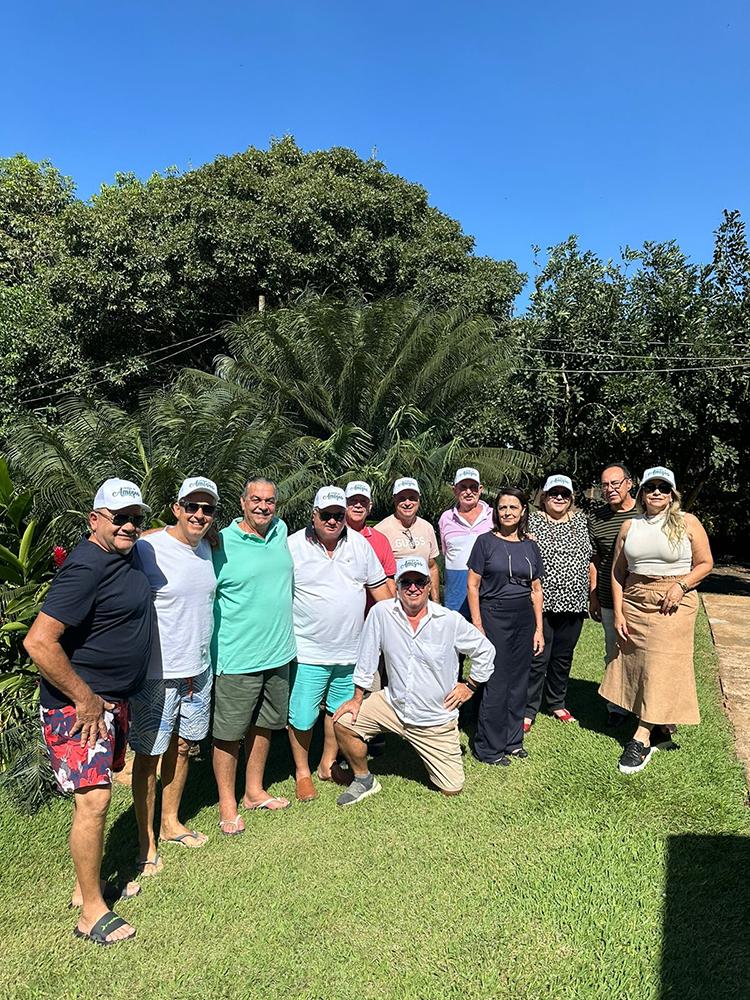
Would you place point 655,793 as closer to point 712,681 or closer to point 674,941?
point 674,941

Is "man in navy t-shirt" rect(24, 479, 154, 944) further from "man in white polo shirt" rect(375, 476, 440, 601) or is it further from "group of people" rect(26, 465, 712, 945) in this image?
"man in white polo shirt" rect(375, 476, 440, 601)

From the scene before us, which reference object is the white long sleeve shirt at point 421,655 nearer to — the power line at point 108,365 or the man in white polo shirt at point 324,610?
the man in white polo shirt at point 324,610

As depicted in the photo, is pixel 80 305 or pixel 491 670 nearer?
pixel 491 670

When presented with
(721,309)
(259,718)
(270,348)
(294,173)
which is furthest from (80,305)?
(259,718)

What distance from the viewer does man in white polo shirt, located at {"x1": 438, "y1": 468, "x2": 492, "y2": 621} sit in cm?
503

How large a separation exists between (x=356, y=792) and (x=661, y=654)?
2134 mm

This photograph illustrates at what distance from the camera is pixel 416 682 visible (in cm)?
406

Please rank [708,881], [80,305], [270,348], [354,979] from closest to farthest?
[354,979]
[708,881]
[270,348]
[80,305]

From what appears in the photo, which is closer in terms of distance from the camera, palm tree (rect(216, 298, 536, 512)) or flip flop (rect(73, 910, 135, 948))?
flip flop (rect(73, 910, 135, 948))

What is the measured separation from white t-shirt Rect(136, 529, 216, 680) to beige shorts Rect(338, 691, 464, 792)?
116 centimetres

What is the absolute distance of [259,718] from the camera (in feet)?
12.8

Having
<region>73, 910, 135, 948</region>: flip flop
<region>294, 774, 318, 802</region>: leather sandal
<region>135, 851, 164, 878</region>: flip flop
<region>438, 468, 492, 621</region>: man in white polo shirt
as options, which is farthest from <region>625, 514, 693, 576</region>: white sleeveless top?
<region>73, 910, 135, 948</region>: flip flop

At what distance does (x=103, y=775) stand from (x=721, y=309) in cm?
1222

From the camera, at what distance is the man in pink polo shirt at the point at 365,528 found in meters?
4.50
